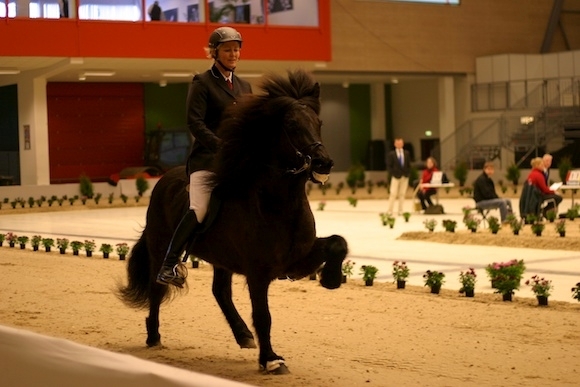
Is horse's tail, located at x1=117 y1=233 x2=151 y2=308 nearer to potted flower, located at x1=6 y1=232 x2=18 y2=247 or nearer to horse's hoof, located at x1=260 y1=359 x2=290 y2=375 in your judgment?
horse's hoof, located at x1=260 y1=359 x2=290 y2=375

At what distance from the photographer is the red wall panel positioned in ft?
157

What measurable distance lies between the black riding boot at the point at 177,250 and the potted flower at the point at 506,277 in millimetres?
5005

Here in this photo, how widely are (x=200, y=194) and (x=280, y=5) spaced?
112 feet

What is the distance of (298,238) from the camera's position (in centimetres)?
813

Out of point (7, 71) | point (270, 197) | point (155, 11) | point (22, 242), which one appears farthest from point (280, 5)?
point (270, 197)

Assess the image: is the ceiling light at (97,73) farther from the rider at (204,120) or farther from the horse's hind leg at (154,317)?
the rider at (204,120)

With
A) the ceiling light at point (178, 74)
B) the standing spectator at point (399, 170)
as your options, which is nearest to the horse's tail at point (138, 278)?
the standing spectator at point (399, 170)

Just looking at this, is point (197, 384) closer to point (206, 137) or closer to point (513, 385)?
point (513, 385)

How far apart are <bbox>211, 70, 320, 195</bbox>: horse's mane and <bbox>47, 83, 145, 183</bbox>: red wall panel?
39.4 metres

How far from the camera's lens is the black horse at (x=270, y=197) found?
Answer: 26.5ft

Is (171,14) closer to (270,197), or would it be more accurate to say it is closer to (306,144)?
(270,197)

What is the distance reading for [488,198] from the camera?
24516mm

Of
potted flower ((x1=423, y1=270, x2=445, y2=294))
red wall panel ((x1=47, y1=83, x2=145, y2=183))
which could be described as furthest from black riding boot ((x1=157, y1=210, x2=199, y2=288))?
red wall panel ((x1=47, y1=83, x2=145, y2=183))

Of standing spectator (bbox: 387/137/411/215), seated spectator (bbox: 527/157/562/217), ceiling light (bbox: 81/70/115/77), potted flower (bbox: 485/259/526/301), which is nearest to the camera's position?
potted flower (bbox: 485/259/526/301)
